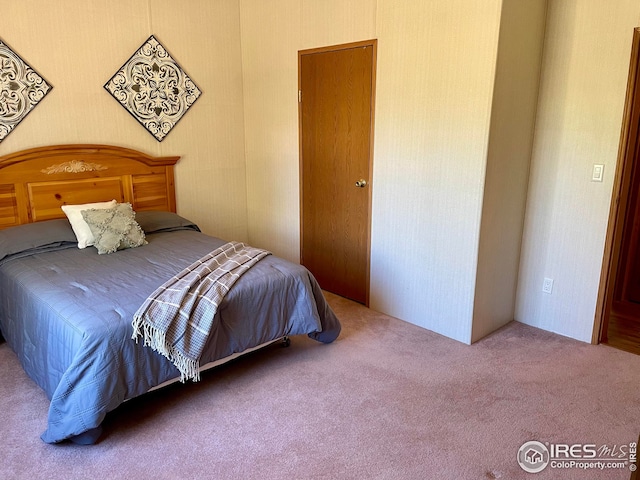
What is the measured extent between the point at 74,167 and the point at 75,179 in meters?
0.09

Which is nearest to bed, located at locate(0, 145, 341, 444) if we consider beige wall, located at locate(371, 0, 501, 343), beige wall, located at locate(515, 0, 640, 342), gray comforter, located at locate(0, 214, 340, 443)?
gray comforter, located at locate(0, 214, 340, 443)

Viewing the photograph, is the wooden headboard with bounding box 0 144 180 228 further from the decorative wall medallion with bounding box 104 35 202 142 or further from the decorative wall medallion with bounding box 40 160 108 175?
the decorative wall medallion with bounding box 104 35 202 142

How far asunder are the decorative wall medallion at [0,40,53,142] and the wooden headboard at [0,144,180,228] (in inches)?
9.1

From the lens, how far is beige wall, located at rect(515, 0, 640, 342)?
294 centimetres

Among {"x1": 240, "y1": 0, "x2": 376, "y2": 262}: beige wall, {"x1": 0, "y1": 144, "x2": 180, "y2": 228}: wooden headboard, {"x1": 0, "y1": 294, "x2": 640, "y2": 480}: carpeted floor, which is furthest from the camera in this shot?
{"x1": 240, "y1": 0, "x2": 376, "y2": 262}: beige wall

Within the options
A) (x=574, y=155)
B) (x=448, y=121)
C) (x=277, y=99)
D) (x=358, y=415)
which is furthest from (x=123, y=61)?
(x=574, y=155)

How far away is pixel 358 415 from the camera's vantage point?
2473 mm

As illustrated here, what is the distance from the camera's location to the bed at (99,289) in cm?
219

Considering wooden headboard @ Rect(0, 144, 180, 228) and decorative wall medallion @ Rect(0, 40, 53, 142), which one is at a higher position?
decorative wall medallion @ Rect(0, 40, 53, 142)

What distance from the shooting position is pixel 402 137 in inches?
132

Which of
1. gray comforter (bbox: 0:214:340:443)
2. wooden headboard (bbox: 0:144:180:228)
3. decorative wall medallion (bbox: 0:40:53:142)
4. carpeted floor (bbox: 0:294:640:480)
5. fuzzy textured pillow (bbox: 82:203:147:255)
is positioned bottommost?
carpeted floor (bbox: 0:294:640:480)

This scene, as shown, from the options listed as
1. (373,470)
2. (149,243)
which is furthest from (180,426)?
(149,243)

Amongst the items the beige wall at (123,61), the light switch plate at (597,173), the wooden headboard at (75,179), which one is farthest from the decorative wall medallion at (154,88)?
the light switch plate at (597,173)

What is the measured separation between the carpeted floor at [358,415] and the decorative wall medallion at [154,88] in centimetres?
197
